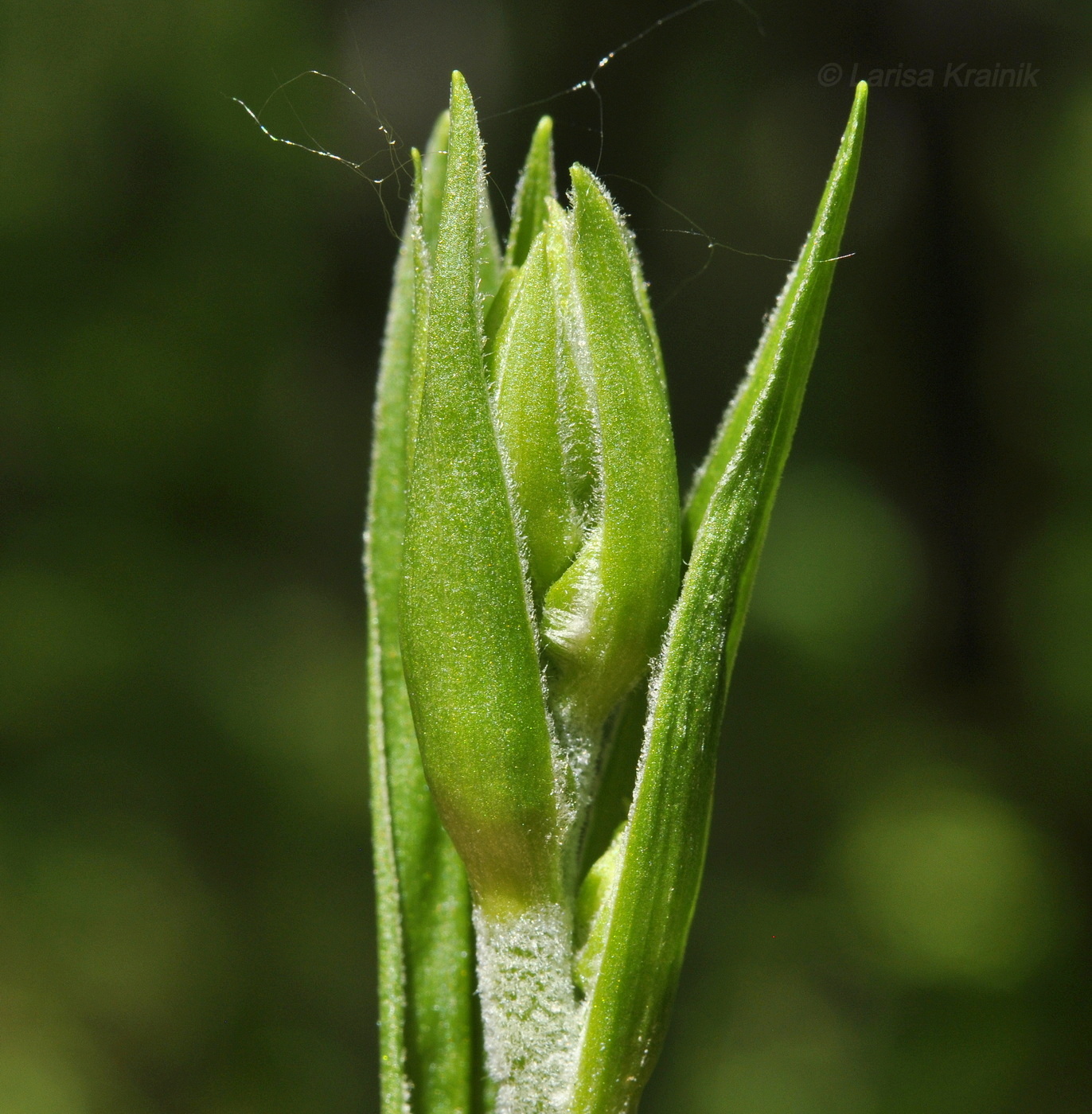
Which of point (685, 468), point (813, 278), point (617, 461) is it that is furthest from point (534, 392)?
point (685, 468)

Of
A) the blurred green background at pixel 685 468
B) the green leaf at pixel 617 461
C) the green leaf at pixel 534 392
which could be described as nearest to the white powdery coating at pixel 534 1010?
the green leaf at pixel 617 461

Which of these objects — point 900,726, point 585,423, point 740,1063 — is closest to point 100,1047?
point 740,1063

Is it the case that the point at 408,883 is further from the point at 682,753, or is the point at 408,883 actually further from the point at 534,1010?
the point at 682,753

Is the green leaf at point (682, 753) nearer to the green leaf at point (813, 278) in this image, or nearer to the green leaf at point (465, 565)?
the green leaf at point (813, 278)

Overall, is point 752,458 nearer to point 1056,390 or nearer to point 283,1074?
point 283,1074

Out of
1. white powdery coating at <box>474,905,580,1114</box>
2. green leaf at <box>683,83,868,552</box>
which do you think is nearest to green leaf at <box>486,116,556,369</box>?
green leaf at <box>683,83,868,552</box>

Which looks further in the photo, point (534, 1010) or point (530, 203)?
point (530, 203)

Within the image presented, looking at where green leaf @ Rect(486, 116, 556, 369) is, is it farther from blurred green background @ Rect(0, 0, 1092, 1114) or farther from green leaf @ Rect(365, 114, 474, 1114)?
blurred green background @ Rect(0, 0, 1092, 1114)
